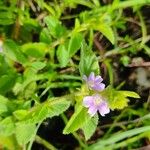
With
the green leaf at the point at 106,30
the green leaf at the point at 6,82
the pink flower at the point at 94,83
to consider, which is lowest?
the green leaf at the point at 6,82

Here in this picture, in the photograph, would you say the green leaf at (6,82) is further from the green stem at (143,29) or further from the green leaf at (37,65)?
the green stem at (143,29)

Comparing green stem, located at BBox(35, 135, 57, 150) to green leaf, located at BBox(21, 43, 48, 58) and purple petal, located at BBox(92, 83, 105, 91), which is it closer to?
green leaf, located at BBox(21, 43, 48, 58)

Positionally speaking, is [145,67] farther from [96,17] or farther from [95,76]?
[95,76]

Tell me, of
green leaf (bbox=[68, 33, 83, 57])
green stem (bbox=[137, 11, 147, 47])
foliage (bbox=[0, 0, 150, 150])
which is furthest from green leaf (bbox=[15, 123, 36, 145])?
green stem (bbox=[137, 11, 147, 47])

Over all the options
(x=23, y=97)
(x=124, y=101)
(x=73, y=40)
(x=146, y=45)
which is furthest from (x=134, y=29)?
(x=124, y=101)

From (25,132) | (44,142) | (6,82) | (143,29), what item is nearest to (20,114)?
(25,132)

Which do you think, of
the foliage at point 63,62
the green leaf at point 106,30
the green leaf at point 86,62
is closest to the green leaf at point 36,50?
the foliage at point 63,62

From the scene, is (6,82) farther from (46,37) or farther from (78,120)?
(78,120)
